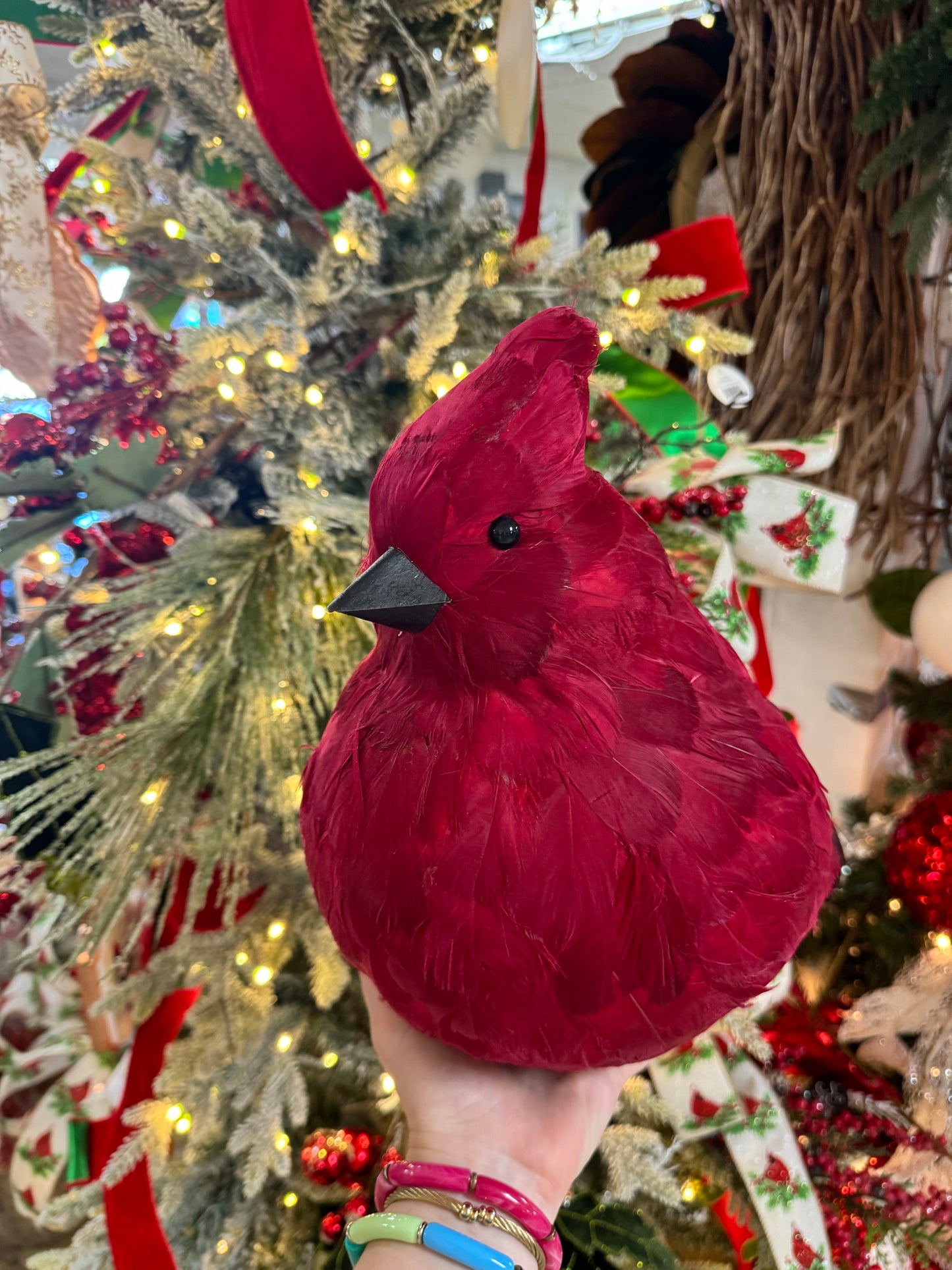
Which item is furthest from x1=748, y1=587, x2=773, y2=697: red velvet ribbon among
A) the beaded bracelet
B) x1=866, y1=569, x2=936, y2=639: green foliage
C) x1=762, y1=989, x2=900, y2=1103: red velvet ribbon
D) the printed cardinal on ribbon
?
the beaded bracelet

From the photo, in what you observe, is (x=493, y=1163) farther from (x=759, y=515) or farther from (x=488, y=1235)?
(x=759, y=515)

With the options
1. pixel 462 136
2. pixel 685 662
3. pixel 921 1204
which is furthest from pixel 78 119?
pixel 921 1204

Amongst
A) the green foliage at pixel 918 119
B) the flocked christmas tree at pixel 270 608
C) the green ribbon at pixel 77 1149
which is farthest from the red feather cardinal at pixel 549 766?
the green ribbon at pixel 77 1149

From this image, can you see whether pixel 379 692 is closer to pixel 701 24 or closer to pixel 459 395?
pixel 459 395

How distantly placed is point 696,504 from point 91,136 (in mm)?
580

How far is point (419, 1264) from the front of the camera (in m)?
0.34

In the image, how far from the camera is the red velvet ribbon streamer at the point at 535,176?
558mm

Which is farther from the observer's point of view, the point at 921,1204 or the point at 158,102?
the point at 158,102

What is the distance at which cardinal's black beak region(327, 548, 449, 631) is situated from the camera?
0.28 m

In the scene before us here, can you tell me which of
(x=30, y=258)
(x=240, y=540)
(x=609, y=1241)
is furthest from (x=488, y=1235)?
(x=30, y=258)

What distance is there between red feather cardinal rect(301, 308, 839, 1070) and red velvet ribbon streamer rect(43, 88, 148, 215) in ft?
1.78

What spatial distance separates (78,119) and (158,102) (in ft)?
0.86

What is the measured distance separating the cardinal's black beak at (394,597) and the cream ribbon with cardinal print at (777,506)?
1.11ft

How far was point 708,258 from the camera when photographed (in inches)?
23.4
